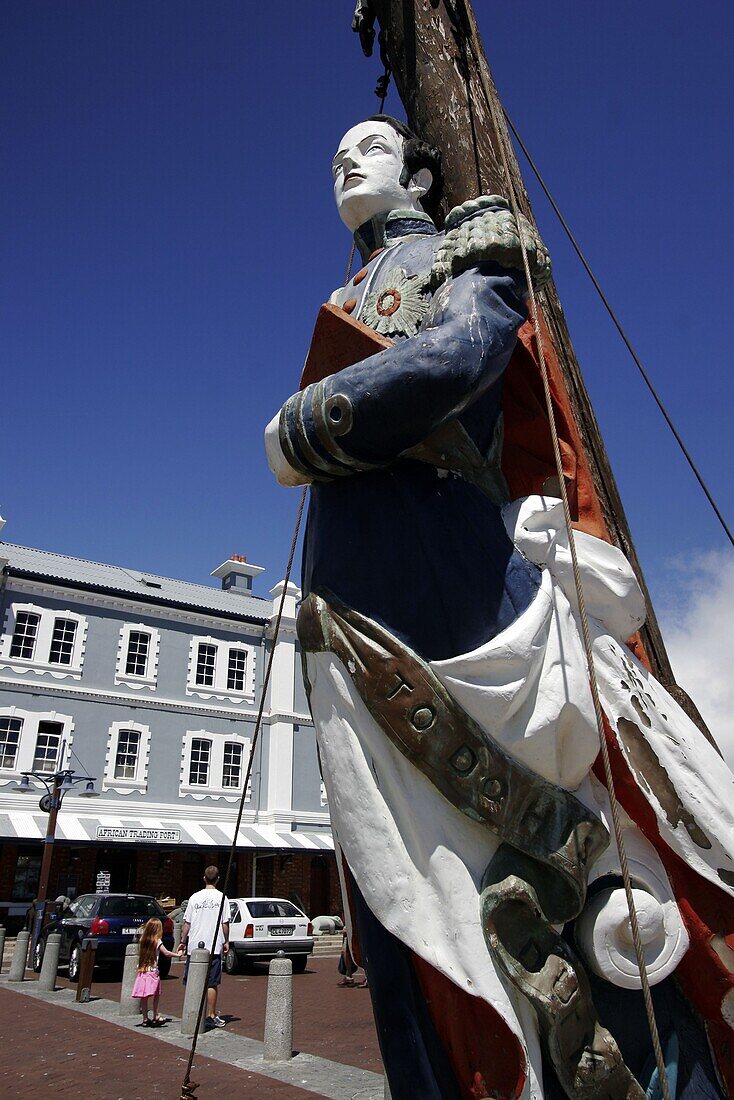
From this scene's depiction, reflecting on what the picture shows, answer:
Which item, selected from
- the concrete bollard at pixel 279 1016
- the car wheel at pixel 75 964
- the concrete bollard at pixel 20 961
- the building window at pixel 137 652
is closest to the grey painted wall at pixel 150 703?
the building window at pixel 137 652

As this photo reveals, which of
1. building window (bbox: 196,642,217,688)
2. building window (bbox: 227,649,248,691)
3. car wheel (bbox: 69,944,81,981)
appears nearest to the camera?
car wheel (bbox: 69,944,81,981)

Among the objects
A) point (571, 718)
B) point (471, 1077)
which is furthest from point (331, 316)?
point (471, 1077)

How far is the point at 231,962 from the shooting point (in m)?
14.6

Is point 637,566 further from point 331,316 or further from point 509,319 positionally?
point 331,316

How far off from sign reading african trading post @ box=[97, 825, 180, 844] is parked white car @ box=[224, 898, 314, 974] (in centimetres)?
542

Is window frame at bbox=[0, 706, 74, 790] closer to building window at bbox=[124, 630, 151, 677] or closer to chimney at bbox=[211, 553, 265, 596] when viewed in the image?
building window at bbox=[124, 630, 151, 677]

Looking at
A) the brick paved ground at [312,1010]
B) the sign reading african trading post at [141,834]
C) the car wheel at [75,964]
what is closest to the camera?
the brick paved ground at [312,1010]

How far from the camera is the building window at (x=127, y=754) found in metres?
21.2

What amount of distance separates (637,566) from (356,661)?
1.24 meters

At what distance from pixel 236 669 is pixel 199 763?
298 centimetres

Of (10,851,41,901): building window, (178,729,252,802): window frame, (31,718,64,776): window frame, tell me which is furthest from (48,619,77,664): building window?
(10,851,41,901): building window

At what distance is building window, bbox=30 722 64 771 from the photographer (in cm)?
2009

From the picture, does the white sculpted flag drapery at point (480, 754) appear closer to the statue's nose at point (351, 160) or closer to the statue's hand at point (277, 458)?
the statue's hand at point (277, 458)

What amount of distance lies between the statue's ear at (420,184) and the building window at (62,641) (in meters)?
21.0
